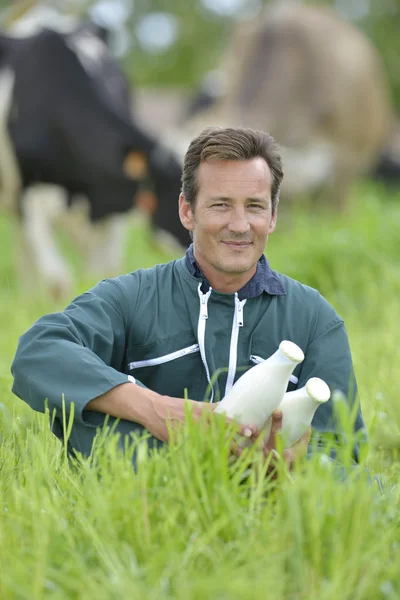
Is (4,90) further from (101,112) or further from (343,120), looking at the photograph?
(343,120)

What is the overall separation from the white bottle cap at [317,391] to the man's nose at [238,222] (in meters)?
0.41

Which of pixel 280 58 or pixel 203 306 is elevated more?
pixel 280 58

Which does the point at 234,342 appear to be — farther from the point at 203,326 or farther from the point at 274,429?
the point at 274,429

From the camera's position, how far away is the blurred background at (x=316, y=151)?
4680 mm

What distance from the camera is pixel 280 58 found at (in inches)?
457

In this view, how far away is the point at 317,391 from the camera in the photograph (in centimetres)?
197

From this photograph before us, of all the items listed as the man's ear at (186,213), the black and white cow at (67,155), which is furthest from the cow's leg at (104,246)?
the man's ear at (186,213)

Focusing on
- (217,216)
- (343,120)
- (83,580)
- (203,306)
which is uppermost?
(343,120)

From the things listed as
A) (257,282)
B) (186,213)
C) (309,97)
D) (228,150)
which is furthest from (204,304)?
(309,97)

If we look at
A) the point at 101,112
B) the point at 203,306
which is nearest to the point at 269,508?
the point at 203,306

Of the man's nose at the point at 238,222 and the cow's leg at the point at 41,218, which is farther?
the cow's leg at the point at 41,218

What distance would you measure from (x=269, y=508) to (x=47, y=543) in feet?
1.33

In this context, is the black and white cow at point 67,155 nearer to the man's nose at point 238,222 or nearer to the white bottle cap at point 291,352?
the man's nose at point 238,222

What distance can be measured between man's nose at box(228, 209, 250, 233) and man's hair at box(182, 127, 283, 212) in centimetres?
12
